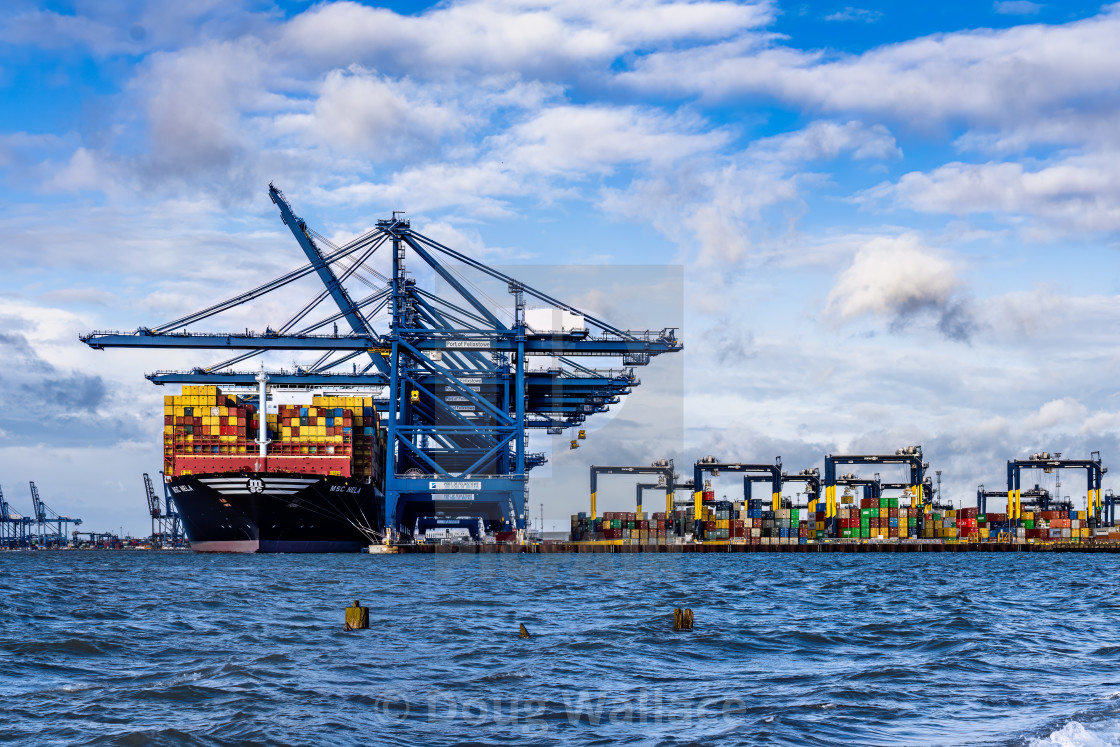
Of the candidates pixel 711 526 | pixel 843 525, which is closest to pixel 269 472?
pixel 711 526

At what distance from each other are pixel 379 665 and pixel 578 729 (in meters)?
5.23

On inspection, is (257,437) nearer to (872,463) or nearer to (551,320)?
(551,320)

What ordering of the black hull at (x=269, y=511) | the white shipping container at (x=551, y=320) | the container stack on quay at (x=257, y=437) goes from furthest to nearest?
the white shipping container at (x=551, y=320) → the container stack on quay at (x=257, y=437) → the black hull at (x=269, y=511)

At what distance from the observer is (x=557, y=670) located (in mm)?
16625

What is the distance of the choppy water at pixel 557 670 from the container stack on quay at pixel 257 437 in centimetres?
4054

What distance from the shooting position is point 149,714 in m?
13.0

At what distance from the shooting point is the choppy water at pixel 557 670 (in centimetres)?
1245

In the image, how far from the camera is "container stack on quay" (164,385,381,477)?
232ft

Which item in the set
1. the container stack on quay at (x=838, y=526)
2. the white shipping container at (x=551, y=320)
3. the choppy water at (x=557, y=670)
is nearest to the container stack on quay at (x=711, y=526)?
the container stack on quay at (x=838, y=526)

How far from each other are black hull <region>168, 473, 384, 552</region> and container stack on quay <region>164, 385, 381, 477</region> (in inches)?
38.9

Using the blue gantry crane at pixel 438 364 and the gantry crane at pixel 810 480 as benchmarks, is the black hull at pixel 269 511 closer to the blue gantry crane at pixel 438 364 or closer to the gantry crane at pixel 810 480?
the blue gantry crane at pixel 438 364

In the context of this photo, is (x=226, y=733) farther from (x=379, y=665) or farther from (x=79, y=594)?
(x=79, y=594)

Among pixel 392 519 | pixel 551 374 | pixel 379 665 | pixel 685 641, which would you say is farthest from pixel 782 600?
pixel 551 374

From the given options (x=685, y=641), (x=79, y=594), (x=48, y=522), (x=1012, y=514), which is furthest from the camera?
(x=48, y=522)
